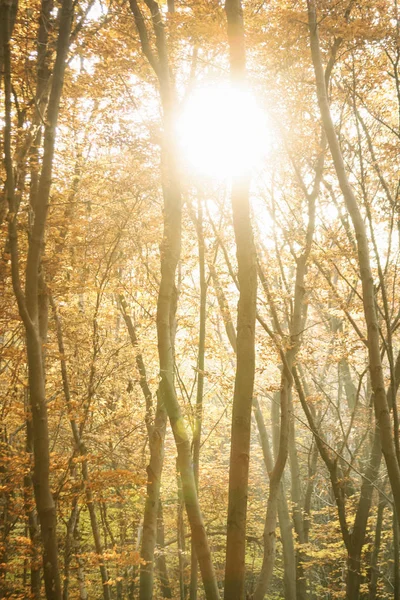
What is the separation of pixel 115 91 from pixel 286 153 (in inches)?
128

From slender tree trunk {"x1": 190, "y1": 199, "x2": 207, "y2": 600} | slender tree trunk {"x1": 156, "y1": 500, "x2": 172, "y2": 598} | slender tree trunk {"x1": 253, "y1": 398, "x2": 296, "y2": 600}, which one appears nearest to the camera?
slender tree trunk {"x1": 190, "y1": 199, "x2": 207, "y2": 600}

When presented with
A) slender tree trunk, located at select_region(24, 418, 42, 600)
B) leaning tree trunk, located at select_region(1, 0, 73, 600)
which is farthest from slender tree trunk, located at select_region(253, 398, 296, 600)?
leaning tree trunk, located at select_region(1, 0, 73, 600)

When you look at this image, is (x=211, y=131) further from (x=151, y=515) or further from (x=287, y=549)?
(x=287, y=549)

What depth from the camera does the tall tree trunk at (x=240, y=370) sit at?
361cm

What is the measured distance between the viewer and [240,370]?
391cm

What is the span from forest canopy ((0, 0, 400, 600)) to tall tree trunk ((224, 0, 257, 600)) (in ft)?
0.04

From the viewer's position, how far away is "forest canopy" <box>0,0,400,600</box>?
532 cm

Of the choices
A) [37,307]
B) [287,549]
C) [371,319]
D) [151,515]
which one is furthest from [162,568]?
[371,319]

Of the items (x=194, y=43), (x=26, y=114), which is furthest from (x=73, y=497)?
(x=194, y=43)

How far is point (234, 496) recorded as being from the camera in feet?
12.1

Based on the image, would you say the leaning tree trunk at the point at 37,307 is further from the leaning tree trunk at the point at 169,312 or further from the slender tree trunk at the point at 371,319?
the slender tree trunk at the point at 371,319

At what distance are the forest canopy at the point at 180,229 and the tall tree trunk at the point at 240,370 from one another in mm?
13

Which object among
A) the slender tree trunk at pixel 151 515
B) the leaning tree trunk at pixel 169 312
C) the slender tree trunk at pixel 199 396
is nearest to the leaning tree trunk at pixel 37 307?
the leaning tree trunk at pixel 169 312

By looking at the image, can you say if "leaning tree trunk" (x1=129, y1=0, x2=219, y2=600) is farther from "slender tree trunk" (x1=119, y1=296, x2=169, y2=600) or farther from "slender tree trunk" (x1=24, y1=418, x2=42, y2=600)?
"slender tree trunk" (x1=24, y1=418, x2=42, y2=600)
